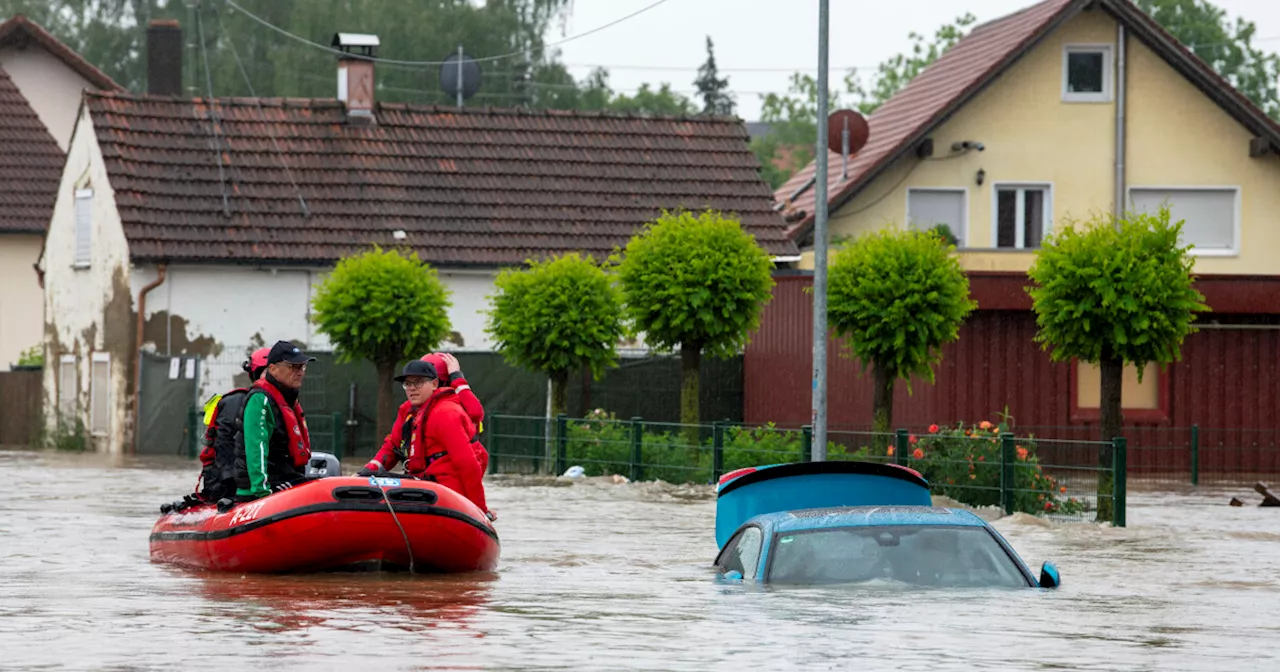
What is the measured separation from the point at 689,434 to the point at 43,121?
33.8 meters

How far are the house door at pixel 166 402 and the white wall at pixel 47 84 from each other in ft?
66.2

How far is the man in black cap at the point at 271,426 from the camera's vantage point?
1689cm

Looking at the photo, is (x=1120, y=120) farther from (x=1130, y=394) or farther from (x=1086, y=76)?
(x=1130, y=394)

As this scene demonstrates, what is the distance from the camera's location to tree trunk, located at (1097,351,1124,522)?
23734mm

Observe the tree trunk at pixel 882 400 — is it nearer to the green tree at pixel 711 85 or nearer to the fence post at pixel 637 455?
the fence post at pixel 637 455

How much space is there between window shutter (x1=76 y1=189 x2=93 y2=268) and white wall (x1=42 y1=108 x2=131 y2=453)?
17 centimetres

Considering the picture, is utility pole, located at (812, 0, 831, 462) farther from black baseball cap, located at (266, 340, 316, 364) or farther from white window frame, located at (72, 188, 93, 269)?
white window frame, located at (72, 188, 93, 269)

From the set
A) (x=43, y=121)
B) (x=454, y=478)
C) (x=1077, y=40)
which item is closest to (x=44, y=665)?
(x=454, y=478)

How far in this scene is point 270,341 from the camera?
40281mm

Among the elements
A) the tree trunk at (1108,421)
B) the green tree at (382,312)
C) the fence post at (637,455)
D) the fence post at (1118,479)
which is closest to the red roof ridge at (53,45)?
the green tree at (382,312)

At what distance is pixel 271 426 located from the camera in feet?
56.0

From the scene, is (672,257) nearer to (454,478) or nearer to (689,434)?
(689,434)

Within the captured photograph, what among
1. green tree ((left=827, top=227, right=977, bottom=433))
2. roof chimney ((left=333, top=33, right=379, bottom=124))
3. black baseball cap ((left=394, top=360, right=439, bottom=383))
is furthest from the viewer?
roof chimney ((left=333, top=33, right=379, bottom=124))

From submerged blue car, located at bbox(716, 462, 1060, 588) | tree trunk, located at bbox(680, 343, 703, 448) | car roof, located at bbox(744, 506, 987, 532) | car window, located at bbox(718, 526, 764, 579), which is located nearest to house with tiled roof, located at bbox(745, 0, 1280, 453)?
tree trunk, located at bbox(680, 343, 703, 448)
